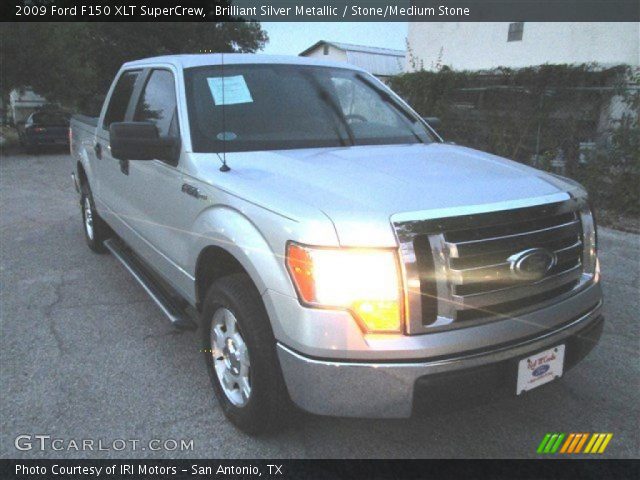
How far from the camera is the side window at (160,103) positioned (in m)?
3.32

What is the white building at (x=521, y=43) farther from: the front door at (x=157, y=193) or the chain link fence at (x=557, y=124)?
the front door at (x=157, y=193)

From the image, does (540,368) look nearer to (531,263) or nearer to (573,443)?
(531,263)

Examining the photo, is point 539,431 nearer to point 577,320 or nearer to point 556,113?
point 577,320

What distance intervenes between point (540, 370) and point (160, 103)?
110 inches

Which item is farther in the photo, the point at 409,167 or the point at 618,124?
the point at 618,124

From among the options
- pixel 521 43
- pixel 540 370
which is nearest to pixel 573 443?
pixel 540 370

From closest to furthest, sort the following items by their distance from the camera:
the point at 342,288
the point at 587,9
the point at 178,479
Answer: the point at 342,288, the point at 178,479, the point at 587,9

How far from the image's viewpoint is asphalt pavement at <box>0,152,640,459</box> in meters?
2.57

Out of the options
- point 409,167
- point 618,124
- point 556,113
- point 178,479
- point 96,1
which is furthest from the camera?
point 96,1

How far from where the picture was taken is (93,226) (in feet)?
17.9

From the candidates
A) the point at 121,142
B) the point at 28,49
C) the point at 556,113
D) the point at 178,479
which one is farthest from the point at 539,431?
the point at 28,49

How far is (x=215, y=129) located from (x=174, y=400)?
153 cm

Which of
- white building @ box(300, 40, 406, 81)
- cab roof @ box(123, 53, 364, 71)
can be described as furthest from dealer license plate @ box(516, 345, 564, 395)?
white building @ box(300, 40, 406, 81)

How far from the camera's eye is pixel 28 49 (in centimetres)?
1692
